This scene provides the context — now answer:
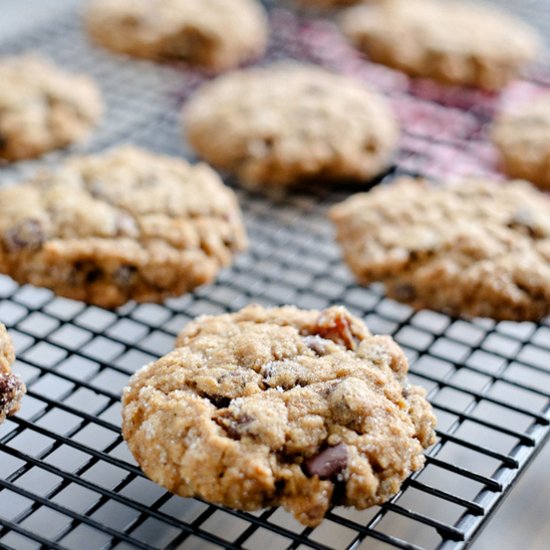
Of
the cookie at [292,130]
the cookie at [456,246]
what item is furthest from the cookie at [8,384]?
the cookie at [292,130]

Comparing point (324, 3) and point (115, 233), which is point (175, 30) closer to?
point (324, 3)

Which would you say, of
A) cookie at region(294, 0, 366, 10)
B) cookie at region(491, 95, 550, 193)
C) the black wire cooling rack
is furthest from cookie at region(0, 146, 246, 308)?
cookie at region(294, 0, 366, 10)

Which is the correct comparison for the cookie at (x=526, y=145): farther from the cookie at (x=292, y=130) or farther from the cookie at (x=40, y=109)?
the cookie at (x=40, y=109)

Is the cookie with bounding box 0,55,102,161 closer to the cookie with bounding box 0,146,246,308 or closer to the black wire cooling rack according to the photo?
the black wire cooling rack

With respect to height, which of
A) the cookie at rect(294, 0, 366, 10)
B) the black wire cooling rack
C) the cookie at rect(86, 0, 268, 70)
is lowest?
the black wire cooling rack

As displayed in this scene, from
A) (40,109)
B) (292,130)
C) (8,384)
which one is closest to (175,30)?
(40,109)

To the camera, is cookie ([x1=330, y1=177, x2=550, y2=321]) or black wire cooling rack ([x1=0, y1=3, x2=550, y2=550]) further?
cookie ([x1=330, y1=177, x2=550, y2=321])

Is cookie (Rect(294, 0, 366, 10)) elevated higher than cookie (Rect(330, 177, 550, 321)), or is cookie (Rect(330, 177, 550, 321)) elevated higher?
cookie (Rect(294, 0, 366, 10))
